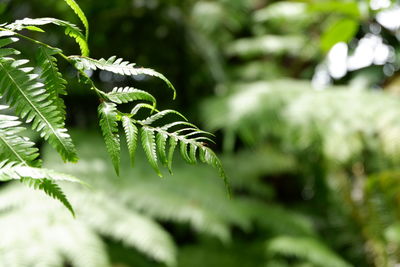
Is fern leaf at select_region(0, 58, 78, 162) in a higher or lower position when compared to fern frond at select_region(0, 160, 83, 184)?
higher

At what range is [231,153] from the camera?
7.47 ft

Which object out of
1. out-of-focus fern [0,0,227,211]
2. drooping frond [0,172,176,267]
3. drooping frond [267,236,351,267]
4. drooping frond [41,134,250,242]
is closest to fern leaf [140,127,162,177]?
out-of-focus fern [0,0,227,211]

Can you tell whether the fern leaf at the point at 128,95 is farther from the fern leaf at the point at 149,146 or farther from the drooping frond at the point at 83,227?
the drooping frond at the point at 83,227

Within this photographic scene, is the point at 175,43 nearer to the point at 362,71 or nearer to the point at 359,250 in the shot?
the point at 362,71

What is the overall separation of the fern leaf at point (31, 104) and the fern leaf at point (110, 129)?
0.03 meters

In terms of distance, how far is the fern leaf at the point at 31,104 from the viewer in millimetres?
331

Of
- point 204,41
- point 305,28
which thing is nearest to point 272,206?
point 204,41

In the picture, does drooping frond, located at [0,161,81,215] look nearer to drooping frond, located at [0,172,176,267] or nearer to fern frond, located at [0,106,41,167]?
fern frond, located at [0,106,41,167]

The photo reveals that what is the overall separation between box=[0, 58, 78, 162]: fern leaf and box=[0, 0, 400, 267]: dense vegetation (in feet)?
1.66

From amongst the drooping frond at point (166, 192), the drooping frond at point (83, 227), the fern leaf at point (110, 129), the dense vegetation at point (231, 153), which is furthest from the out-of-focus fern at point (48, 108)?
the drooping frond at point (166, 192)

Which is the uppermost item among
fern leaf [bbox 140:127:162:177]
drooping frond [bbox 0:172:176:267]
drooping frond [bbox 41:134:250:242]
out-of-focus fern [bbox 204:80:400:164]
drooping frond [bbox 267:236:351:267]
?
out-of-focus fern [bbox 204:80:400:164]

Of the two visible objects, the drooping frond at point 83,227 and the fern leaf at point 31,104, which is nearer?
the fern leaf at point 31,104

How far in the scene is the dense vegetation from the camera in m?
1.38

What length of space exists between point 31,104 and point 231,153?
1.97 meters
